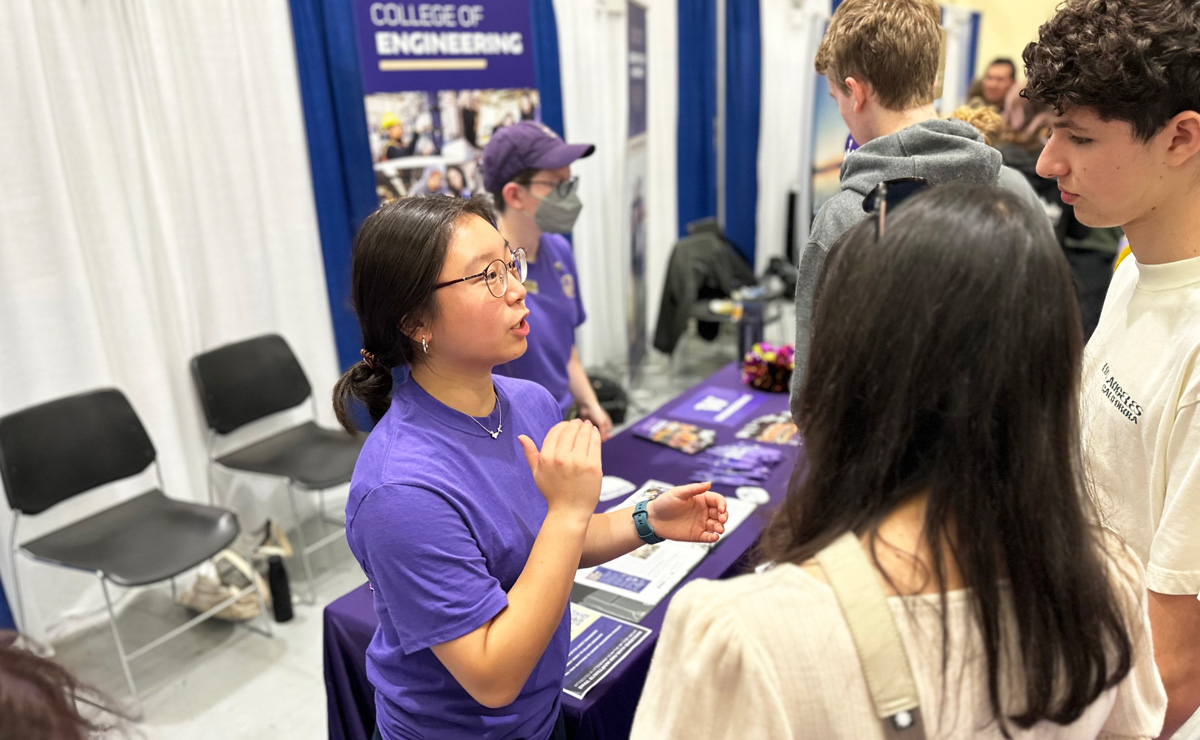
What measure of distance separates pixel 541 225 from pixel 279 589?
1729 mm

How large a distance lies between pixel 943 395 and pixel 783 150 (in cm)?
697

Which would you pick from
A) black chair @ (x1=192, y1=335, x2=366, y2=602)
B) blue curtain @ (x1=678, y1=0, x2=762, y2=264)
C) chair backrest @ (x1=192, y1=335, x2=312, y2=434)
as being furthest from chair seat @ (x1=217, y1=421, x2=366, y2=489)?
blue curtain @ (x1=678, y1=0, x2=762, y2=264)

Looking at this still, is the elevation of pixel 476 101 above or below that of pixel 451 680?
above

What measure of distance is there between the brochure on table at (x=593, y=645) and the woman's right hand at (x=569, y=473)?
0.52m

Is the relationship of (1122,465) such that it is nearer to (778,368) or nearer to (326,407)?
(778,368)

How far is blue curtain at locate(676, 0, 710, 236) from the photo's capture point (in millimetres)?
5973

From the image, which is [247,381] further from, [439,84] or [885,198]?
[885,198]

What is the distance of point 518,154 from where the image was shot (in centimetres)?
255

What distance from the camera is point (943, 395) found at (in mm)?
687

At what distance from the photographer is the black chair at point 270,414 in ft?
10.3

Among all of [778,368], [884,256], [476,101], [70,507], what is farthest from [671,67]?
[884,256]


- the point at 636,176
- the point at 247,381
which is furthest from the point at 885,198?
the point at 636,176

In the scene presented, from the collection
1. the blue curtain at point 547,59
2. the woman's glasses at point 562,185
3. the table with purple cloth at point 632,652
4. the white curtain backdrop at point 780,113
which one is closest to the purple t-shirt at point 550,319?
the woman's glasses at point 562,185

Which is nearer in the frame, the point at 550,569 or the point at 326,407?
the point at 550,569
